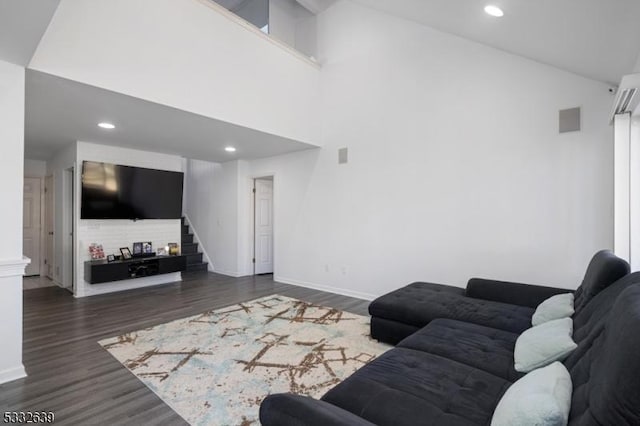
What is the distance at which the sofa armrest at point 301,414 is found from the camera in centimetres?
115

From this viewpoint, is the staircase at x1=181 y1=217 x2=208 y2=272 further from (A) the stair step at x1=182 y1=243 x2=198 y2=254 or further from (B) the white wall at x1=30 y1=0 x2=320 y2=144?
(B) the white wall at x1=30 y1=0 x2=320 y2=144

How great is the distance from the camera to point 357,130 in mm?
5074

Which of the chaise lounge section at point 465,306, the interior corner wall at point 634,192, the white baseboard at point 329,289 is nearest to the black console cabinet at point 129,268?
the white baseboard at point 329,289

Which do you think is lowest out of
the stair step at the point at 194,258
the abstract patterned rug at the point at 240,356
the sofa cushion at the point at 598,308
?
the abstract patterned rug at the point at 240,356

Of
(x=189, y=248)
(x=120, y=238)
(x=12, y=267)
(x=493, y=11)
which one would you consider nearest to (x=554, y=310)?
(x=493, y=11)

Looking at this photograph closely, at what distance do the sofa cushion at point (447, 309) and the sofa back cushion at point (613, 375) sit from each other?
1292mm

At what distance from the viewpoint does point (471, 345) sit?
2.10m

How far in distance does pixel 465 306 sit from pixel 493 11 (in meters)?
2.44

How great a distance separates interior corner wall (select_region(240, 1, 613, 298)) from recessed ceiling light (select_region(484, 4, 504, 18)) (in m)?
1.32

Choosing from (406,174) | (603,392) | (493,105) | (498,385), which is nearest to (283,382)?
(498,385)

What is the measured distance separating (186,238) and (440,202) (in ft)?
19.2

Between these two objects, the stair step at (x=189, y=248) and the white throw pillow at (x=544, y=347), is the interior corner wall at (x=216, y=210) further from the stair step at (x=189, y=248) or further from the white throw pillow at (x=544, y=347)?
the white throw pillow at (x=544, y=347)

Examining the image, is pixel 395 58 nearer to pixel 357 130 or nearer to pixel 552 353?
pixel 357 130

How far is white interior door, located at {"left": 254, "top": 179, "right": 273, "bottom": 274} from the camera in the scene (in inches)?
271
